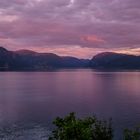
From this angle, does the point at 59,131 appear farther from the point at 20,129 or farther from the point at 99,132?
the point at 20,129

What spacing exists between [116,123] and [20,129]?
26.6 metres

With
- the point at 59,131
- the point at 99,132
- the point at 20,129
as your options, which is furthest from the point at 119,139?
the point at 59,131

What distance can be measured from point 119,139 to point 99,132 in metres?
34.8

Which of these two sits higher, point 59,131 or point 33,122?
point 59,131

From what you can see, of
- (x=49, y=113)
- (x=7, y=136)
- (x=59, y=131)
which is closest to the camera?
(x=59, y=131)

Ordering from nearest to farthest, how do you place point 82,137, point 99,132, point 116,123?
1. point 82,137
2. point 99,132
3. point 116,123

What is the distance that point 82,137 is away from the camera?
21062mm

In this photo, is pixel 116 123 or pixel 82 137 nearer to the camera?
pixel 82 137

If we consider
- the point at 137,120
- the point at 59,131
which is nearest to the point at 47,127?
the point at 137,120

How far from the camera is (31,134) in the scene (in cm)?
6278

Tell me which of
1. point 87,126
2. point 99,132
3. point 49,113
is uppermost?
point 87,126

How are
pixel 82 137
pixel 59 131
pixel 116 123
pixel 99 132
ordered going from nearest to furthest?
1. pixel 82 137
2. pixel 59 131
3. pixel 99 132
4. pixel 116 123

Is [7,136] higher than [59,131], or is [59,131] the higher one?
[59,131]

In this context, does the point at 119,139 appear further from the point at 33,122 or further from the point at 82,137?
the point at 82,137
